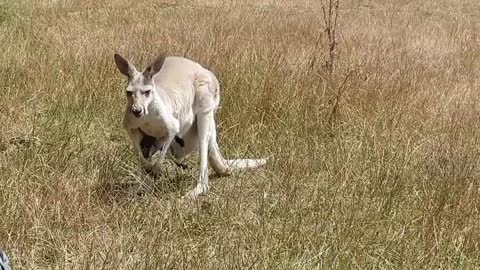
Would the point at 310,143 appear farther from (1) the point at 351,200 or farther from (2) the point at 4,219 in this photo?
(2) the point at 4,219

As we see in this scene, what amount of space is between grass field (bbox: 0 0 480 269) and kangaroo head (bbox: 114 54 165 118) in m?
0.45

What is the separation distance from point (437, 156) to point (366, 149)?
1.38 ft

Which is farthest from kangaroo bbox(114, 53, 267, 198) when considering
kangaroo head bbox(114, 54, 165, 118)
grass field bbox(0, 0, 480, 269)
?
grass field bbox(0, 0, 480, 269)

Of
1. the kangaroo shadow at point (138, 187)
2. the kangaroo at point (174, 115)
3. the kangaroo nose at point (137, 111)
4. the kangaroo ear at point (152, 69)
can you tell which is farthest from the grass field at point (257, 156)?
the kangaroo ear at point (152, 69)

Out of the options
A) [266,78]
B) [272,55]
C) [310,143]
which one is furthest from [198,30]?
[310,143]

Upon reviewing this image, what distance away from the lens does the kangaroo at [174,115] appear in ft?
10.4

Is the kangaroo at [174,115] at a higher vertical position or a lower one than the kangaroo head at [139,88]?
lower

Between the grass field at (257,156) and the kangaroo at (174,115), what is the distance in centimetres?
15

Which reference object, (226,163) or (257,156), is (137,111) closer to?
(226,163)

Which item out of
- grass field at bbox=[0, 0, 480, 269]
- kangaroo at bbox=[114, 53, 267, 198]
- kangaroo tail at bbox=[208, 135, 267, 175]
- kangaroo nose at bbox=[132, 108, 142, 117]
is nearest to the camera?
grass field at bbox=[0, 0, 480, 269]

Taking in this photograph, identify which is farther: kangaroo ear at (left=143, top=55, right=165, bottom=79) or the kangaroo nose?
kangaroo ear at (left=143, top=55, right=165, bottom=79)

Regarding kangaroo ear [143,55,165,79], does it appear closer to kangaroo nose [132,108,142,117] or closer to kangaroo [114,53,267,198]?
kangaroo [114,53,267,198]

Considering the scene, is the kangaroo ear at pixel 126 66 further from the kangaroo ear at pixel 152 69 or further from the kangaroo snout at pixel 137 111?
the kangaroo snout at pixel 137 111

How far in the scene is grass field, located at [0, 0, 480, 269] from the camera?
2.71m
